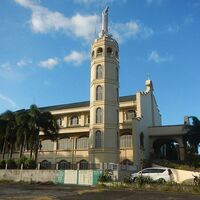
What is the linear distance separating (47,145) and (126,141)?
13.5m

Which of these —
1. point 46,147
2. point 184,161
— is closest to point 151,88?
point 184,161

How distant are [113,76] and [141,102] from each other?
6736mm

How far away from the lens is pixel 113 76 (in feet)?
131

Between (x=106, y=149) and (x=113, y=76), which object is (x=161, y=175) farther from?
(x=113, y=76)

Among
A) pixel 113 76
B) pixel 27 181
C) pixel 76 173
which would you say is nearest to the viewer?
pixel 76 173

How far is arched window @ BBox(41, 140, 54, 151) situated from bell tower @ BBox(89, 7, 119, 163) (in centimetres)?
1218

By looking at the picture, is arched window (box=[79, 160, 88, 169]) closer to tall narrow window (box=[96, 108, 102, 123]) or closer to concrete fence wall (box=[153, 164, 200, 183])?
tall narrow window (box=[96, 108, 102, 123])

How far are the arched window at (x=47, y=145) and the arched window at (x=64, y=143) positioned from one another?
4.47 ft

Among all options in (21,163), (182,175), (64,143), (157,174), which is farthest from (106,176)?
(64,143)

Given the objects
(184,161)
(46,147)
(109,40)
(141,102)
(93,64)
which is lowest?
(184,161)

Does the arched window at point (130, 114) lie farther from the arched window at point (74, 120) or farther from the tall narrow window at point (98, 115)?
the arched window at point (74, 120)

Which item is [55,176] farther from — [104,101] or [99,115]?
[104,101]

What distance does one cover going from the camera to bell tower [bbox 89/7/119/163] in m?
36.9

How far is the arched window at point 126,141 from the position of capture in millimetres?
42312
